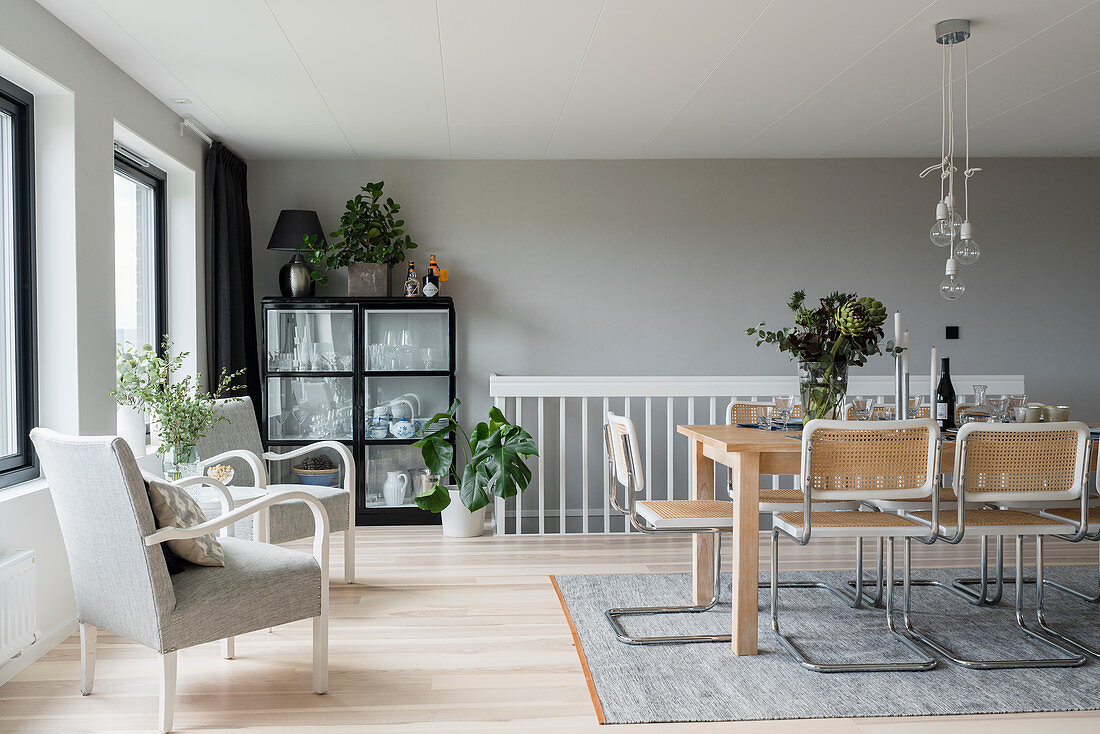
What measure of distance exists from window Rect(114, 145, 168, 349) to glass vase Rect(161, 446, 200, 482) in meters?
0.94

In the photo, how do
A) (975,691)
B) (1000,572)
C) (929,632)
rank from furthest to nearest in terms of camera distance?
(1000,572), (929,632), (975,691)

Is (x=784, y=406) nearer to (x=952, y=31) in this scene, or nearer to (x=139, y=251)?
(x=952, y=31)

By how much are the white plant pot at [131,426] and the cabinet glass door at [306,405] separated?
1316mm

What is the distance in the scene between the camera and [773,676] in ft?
8.75

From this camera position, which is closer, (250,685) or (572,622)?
(250,685)

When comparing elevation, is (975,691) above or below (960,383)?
below

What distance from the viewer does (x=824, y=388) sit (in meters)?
3.17

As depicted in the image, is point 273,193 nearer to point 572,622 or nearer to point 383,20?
point 383,20

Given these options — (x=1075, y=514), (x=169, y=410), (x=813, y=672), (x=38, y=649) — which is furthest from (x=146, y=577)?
(x=1075, y=514)

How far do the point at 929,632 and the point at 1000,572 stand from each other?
560mm

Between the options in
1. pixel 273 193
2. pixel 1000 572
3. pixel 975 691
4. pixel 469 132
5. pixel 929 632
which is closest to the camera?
pixel 975 691

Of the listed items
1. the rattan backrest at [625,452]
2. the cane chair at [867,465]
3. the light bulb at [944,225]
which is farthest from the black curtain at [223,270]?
the light bulb at [944,225]

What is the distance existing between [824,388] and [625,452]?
814 millimetres

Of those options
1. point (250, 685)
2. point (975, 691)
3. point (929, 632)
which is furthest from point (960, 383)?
point (250, 685)
